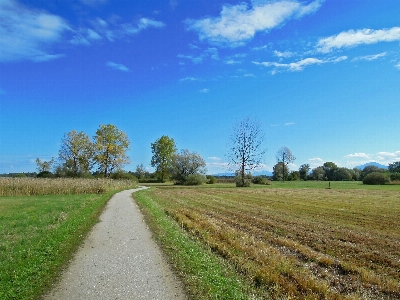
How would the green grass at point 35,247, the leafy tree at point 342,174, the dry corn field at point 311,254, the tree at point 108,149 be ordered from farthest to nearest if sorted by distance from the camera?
the leafy tree at point 342,174 < the tree at point 108,149 < the dry corn field at point 311,254 < the green grass at point 35,247

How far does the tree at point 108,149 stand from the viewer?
66.2 meters

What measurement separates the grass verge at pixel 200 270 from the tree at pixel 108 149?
57.8 metres

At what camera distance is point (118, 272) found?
7367 mm

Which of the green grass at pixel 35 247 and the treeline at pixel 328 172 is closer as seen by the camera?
the green grass at pixel 35 247

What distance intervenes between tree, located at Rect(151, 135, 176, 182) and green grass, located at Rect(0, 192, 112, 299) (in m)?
64.8

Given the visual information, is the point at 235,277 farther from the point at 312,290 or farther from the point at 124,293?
the point at 124,293

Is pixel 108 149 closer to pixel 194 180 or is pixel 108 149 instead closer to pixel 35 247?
pixel 194 180

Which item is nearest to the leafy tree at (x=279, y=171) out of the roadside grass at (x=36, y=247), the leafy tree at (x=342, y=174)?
the leafy tree at (x=342, y=174)

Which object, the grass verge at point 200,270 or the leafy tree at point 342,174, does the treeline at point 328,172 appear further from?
the grass verge at point 200,270

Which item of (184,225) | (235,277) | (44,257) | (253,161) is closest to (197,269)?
(235,277)

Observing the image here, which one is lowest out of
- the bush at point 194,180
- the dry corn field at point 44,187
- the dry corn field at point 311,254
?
the dry corn field at point 311,254

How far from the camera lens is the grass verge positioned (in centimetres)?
612

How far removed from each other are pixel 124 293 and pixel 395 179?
84135 millimetres

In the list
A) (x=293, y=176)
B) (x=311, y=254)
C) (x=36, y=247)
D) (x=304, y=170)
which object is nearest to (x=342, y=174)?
(x=304, y=170)
